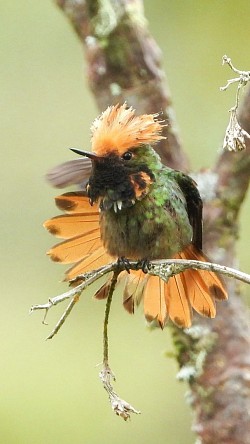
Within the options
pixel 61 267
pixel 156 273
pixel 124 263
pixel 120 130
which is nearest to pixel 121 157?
pixel 120 130

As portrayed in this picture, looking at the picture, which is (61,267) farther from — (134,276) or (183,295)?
(183,295)

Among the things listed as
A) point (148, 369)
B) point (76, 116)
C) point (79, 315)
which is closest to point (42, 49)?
point (76, 116)

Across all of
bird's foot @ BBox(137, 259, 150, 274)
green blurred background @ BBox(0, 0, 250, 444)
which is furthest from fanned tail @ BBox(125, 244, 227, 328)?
green blurred background @ BBox(0, 0, 250, 444)

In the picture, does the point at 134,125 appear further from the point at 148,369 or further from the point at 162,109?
the point at 148,369

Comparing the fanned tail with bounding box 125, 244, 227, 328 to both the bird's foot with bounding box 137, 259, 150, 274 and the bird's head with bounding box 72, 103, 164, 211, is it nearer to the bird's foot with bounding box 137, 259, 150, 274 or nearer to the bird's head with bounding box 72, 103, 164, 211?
the bird's foot with bounding box 137, 259, 150, 274

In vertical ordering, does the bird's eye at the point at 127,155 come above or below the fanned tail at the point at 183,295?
above

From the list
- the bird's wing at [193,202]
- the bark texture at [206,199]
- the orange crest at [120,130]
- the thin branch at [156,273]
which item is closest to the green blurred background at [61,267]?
the bark texture at [206,199]

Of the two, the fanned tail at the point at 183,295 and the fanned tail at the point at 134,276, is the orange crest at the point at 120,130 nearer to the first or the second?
the fanned tail at the point at 134,276
